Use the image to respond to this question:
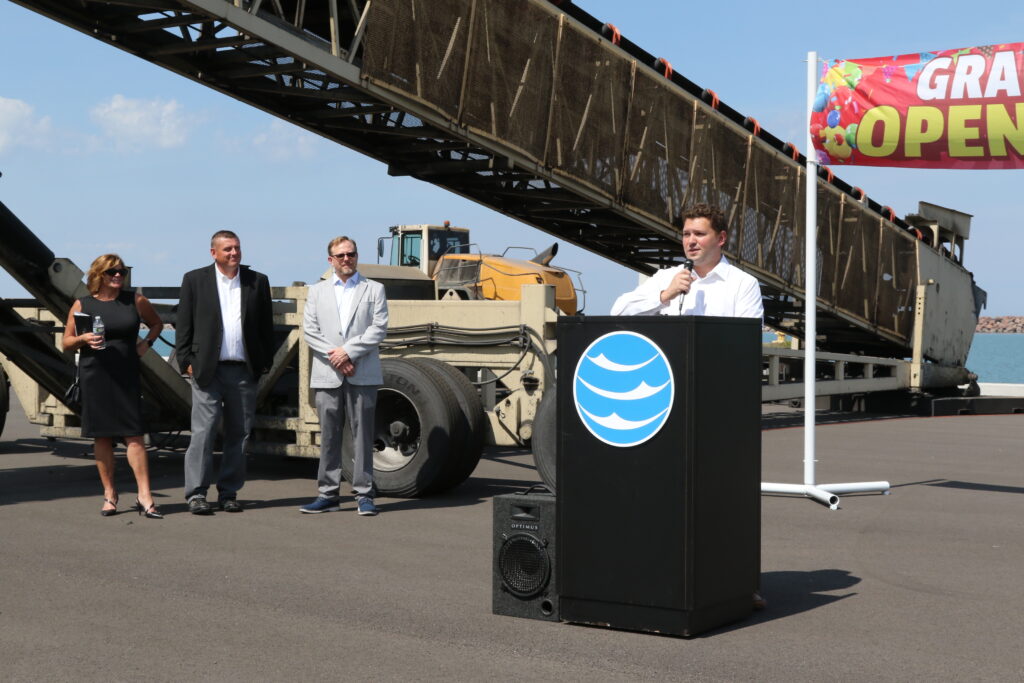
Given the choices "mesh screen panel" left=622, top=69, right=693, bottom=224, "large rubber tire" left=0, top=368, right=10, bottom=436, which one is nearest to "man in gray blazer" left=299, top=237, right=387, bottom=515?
"large rubber tire" left=0, top=368, right=10, bottom=436

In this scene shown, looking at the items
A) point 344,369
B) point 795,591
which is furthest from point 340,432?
point 795,591

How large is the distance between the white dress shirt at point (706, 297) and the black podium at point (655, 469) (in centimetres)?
21

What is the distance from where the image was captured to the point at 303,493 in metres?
9.45

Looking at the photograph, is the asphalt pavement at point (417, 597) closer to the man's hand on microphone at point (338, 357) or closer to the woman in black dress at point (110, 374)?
the woman in black dress at point (110, 374)

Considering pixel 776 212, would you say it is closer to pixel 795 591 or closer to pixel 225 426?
pixel 225 426

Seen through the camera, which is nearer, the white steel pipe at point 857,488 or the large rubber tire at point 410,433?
the large rubber tire at point 410,433

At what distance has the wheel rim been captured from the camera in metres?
9.33

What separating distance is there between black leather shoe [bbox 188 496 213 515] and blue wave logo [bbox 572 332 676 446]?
397 centimetres

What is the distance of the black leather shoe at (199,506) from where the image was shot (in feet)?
27.0

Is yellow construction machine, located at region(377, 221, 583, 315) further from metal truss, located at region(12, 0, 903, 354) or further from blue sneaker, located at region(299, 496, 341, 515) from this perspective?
blue sneaker, located at region(299, 496, 341, 515)

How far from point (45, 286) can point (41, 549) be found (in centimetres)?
329

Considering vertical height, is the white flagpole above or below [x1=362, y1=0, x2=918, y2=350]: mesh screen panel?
below

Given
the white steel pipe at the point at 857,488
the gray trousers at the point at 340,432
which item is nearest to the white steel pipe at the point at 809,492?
the white steel pipe at the point at 857,488

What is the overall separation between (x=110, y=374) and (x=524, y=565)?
3887 millimetres
